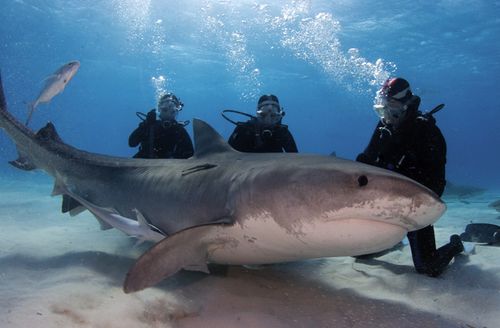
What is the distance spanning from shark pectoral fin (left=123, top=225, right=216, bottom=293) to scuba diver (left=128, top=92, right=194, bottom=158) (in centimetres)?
531

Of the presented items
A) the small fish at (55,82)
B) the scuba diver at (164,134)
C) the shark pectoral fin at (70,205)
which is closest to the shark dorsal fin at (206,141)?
the shark pectoral fin at (70,205)

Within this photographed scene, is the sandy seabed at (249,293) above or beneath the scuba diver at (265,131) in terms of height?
beneath

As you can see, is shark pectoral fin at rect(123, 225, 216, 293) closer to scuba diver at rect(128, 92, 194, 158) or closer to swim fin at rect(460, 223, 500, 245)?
swim fin at rect(460, 223, 500, 245)

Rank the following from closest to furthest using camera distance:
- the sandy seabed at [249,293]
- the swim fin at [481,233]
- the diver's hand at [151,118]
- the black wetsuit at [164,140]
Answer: the sandy seabed at [249,293] < the swim fin at [481,233] < the diver's hand at [151,118] < the black wetsuit at [164,140]

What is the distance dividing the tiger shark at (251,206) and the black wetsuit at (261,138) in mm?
2469

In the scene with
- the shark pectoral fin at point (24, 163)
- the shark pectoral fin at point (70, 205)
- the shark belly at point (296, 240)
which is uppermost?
the shark belly at point (296, 240)

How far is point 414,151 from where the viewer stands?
457 cm

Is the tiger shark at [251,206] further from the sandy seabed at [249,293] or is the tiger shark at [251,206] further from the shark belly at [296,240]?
the sandy seabed at [249,293]

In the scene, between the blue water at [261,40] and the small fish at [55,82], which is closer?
the small fish at [55,82]

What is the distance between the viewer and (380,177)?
7.39ft

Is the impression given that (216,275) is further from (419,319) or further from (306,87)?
(306,87)

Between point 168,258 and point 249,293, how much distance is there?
0.89 meters

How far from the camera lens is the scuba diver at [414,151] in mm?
4207

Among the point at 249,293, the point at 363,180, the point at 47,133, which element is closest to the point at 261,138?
the point at 47,133
